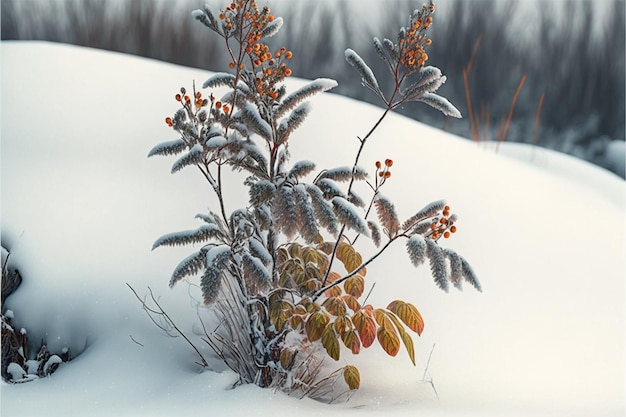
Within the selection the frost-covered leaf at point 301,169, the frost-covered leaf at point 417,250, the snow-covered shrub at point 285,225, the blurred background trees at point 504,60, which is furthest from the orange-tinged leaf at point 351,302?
the blurred background trees at point 504,60

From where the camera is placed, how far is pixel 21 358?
1.97 m

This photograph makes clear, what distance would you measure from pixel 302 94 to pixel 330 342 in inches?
23.4

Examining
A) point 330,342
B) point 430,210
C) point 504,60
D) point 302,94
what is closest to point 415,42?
point 302,94

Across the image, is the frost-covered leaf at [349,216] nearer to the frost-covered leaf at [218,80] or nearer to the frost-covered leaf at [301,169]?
the frost-covered leaf at [301,169]

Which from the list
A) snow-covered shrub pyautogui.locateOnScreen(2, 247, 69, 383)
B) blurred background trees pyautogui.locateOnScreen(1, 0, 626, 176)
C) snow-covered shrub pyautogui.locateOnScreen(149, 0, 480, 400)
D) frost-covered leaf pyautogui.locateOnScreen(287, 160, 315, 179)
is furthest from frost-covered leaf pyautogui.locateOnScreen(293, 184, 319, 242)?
blurred background trees pyautogui.locateOnScreen(1, 0, 626, 176)

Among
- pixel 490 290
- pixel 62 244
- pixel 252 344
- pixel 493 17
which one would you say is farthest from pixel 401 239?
pixel 493 17

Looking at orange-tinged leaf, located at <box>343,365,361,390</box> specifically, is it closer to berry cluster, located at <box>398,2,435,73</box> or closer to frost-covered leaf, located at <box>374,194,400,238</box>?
frost-covered leaf, located at <box>374,194,400,238</box>

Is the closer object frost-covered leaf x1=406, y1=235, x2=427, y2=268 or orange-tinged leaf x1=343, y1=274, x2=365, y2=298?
frost-covered leaf x1=406, y1=235, x2=427, y2=268

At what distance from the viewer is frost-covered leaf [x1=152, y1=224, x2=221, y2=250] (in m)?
1.66

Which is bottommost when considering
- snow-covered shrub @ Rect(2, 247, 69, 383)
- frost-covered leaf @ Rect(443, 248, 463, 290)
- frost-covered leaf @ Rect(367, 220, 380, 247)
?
snow-covered shrub @ Rect(2, 247, 69, 383)

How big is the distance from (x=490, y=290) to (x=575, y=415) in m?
0.51

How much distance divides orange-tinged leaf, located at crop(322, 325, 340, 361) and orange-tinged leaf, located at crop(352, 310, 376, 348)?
0.21 ft

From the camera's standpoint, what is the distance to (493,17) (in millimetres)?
7277

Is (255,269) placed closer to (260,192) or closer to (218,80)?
Result: (260,192)
